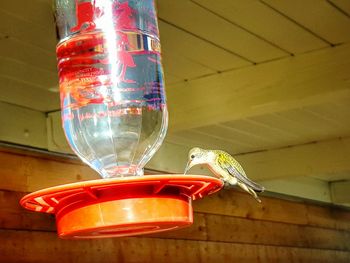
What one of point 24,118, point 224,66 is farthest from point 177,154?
point 224,66

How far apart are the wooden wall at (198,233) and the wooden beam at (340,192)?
10 centimetres

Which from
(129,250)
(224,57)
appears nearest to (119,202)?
(224,57)

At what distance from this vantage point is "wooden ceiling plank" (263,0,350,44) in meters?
→ 1.49

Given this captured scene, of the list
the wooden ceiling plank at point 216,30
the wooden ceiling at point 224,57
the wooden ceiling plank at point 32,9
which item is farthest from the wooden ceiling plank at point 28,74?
the wooden ceiling plank at point 216,30

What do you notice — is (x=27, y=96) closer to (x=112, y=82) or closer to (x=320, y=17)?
(x=320, y=17)

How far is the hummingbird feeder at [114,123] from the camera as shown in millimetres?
822

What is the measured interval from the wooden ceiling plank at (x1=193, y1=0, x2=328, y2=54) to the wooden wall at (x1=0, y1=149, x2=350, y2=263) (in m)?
0.85

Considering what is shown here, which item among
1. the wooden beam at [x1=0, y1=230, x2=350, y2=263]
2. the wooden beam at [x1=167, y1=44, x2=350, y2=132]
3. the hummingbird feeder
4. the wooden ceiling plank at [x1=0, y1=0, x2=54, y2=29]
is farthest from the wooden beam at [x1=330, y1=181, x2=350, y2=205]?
the hummingbird feeder

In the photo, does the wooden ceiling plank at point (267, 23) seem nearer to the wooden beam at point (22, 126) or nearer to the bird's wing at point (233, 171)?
the bird's wing at point (233, 171)

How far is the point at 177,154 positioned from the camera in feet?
9.34

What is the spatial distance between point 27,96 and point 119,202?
47.5 inches

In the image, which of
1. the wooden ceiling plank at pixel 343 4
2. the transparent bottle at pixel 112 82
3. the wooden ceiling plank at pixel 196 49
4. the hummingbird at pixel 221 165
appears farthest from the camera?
the wooden ceiling plank at pixel 196 49

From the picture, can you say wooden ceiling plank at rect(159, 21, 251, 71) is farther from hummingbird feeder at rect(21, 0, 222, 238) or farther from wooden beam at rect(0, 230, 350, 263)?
wooden beam at rect(0, 230, 350, 263)

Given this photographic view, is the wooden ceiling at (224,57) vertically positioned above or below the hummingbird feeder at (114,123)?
above
